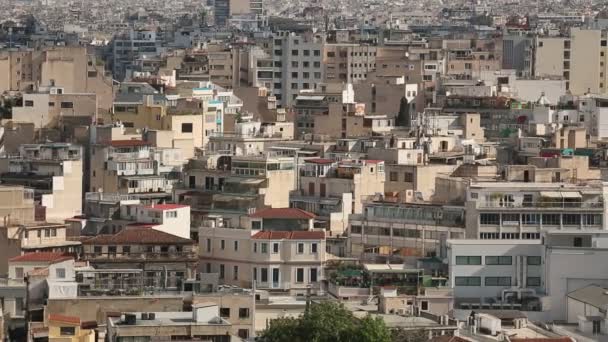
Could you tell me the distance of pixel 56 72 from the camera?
A: 8775cm

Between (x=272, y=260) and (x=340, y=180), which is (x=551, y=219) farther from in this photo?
(x=340, y=180)

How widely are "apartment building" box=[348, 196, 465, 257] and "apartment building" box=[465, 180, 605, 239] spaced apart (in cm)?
50

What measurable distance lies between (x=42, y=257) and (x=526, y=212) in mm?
8283

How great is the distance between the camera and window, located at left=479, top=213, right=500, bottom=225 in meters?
50.3

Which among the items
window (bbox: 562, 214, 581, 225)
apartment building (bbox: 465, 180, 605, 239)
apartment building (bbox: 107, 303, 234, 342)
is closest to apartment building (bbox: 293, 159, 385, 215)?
apartment building (bbox: 465, 180, 605, 239)

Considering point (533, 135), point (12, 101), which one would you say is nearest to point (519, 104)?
point (533, 135)

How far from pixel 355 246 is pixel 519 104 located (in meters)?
31.6

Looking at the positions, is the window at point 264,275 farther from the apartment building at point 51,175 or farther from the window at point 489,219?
the apartment building at point 51,175

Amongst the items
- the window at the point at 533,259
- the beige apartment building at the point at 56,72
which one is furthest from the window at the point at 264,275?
the beige apartment building at the point at 56,72

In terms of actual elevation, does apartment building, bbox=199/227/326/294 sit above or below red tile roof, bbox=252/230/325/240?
below

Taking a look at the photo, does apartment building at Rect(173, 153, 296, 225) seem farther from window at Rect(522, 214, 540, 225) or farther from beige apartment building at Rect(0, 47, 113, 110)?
beige apartment building at Rect(0, 47, 113, 110)

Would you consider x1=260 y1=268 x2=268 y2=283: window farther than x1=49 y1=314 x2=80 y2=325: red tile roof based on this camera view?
Yes

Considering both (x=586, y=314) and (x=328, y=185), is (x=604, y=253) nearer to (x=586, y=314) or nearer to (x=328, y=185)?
(x=586, y=314)

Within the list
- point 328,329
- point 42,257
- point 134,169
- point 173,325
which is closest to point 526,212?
point 42,257
